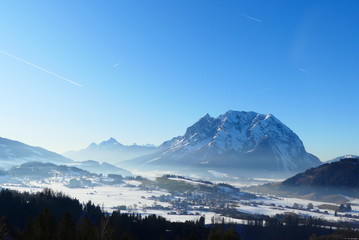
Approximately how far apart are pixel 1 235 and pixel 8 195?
147585 millimetres

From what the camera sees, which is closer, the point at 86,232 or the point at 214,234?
the point at 214,234

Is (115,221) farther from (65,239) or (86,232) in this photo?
(65,239)

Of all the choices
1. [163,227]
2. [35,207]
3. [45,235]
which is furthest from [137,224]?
[45,235]

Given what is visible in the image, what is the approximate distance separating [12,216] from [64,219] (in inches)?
4437

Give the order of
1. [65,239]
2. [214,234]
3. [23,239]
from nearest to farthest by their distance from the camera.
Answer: [214,234] < [65,239] < [23,239]

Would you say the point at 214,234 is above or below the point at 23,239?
above

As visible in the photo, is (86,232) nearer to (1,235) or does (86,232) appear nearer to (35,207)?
(1,235)

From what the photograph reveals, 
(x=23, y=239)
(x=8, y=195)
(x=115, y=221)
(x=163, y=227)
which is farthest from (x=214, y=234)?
(x=8, y=195)

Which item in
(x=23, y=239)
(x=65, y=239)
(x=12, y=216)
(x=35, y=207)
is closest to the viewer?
(x=65, y=239)

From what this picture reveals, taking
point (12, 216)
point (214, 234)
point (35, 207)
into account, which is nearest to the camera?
point (214, 234)

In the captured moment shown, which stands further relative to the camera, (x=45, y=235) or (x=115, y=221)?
(x=115, y=221)

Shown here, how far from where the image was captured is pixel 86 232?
8675 centimetres

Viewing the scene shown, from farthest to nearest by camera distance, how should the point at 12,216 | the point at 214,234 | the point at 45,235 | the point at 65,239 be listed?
the point at 12,216, the point at 65,239, the point at 45,235, the point at 214,234

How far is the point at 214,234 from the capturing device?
5694 cm
